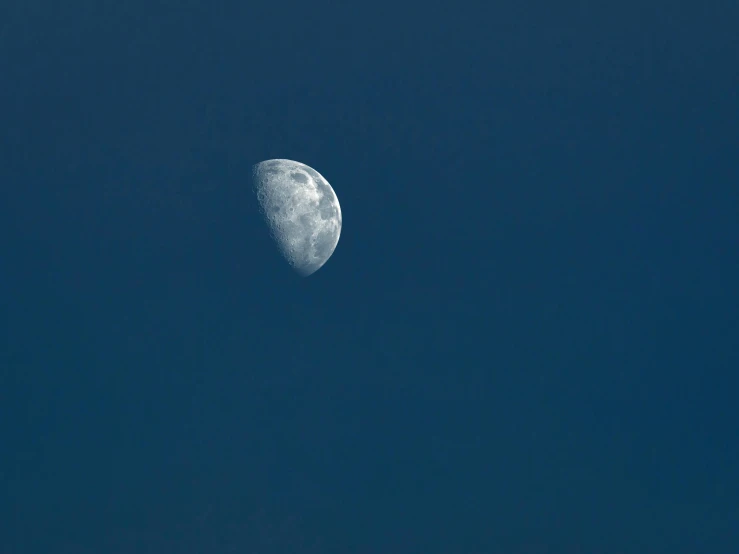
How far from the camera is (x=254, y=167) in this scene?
19.8ft

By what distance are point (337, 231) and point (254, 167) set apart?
0.90 metres

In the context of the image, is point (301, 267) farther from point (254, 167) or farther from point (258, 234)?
point (254, 167)

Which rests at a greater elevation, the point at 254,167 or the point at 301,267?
the point at 254,167

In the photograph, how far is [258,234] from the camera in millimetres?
5926

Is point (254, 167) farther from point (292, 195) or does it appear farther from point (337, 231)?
point (337, 231)

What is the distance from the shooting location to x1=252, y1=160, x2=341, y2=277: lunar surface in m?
Result: 5.78

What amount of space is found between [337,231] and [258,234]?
68 cm

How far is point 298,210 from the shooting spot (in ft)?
19.0

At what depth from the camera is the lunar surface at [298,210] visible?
5777 millimetres

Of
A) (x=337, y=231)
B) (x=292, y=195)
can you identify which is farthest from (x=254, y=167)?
(x=337, y=231)

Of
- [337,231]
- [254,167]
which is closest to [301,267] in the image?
[337,231]

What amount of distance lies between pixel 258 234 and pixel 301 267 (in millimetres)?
460

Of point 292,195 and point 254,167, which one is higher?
point 254,167
